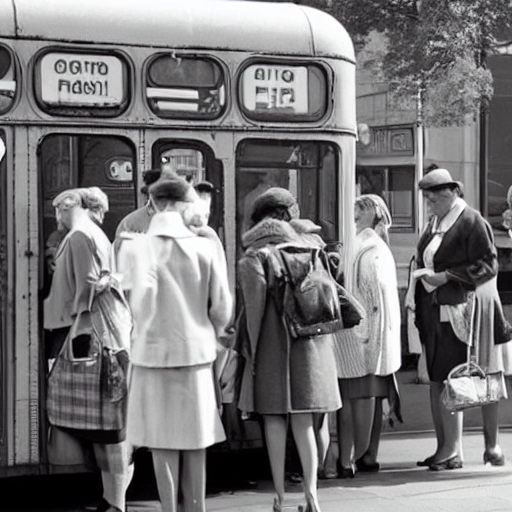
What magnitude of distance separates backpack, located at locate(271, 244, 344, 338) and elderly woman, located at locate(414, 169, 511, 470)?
5.60 ft

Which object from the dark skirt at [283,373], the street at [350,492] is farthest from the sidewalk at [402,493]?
the dark skirt at [283,373]

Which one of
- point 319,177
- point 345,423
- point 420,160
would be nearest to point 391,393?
point 345,423

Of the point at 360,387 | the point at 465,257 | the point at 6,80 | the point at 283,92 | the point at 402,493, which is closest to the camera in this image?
the point at 6,80

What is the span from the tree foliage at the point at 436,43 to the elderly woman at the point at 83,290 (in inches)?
286

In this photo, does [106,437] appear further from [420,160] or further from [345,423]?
[420,160]

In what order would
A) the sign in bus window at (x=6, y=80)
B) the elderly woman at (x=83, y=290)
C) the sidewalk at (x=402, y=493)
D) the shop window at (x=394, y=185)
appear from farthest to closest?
1. the shop window at (x=394, y=185)
2. the sidewalk at (x=402, y=493)
3. the sign in bus window at (x=6, y=80)
4. the elderly woman at (x=83, y=290)

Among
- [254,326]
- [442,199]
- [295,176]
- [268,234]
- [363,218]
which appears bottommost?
[254,326]

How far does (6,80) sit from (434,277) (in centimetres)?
301

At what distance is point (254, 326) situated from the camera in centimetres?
749

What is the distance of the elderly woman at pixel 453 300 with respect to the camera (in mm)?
9055

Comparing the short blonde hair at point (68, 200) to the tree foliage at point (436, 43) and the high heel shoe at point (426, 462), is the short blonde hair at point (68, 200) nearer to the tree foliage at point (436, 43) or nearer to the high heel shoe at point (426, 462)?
the high heel shoe at point (426, 462)

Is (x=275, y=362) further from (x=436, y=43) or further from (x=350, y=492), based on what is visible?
(x=436, y=43)

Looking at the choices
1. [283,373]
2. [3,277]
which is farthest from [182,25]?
[283,373]

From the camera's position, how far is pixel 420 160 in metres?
20.9
